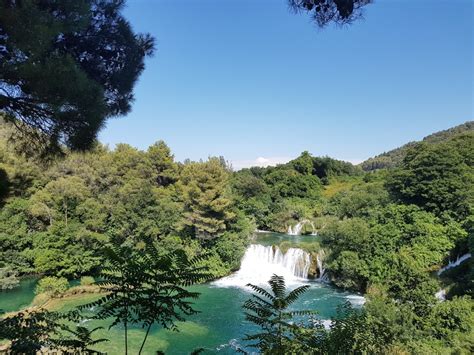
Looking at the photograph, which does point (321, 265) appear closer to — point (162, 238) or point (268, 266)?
point (268, 266)

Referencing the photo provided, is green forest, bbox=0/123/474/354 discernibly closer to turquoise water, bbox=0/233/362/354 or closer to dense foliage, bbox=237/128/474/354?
dense foliage, bbox=237/128/474/354

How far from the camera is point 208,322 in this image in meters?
13.9

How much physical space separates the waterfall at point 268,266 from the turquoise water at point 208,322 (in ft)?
4.52

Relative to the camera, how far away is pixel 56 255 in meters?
19.0

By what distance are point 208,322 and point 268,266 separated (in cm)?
918

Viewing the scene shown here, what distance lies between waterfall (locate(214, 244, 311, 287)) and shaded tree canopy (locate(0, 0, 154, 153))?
607 inches

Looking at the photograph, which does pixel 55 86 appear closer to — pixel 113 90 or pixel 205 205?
pixel 113 90

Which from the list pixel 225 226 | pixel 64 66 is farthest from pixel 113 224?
pixel 64 66

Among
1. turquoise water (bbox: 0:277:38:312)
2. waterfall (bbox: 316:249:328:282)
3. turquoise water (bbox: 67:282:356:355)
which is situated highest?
waterfall (bbox: 316:249:328:282)

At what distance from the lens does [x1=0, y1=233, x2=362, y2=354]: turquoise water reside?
11.5 metres

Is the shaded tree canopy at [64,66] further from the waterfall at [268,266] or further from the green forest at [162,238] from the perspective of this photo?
the waterfall at [268,266]

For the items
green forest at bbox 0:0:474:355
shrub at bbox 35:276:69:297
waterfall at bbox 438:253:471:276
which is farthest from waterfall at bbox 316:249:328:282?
shrub at bbox 35:276:69:297

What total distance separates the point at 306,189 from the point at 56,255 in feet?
101

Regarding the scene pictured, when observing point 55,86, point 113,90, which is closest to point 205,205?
point 113,90
